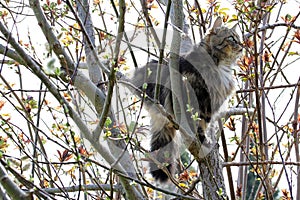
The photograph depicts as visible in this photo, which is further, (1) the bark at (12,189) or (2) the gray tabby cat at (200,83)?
(2) the gray tabby cat at (200,83)

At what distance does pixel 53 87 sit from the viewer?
84.6 inches

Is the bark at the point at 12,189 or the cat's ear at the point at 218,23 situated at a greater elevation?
the cat's ear at the point at 218,23

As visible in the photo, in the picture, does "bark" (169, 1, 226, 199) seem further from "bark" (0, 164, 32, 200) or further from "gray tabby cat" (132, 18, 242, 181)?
"bark" (0, 164, 32, 200)

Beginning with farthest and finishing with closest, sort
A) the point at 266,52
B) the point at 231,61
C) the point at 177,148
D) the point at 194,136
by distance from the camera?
the point at 231,61 < the point at 177,148 < the point at 266,52 < the point at 194,136

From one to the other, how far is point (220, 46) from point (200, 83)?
494mm

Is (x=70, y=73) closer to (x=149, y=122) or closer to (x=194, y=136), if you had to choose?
(x=194, y=136)

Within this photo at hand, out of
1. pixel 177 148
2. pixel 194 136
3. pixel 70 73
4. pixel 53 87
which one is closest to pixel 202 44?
pixel 177 148

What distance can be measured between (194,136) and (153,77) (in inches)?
37.8

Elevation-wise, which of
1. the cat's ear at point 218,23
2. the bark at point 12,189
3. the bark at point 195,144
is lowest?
the bark at point 12,189

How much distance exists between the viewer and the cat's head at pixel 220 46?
4.38 meters

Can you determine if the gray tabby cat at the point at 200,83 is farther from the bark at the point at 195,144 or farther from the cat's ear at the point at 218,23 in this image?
the bark at the point at 195,144

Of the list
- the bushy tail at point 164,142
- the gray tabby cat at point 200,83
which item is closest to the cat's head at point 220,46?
the gray tabby cat at point 200,83

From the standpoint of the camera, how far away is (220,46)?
4398 mm

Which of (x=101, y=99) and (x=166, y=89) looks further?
(x=166, y=89)
